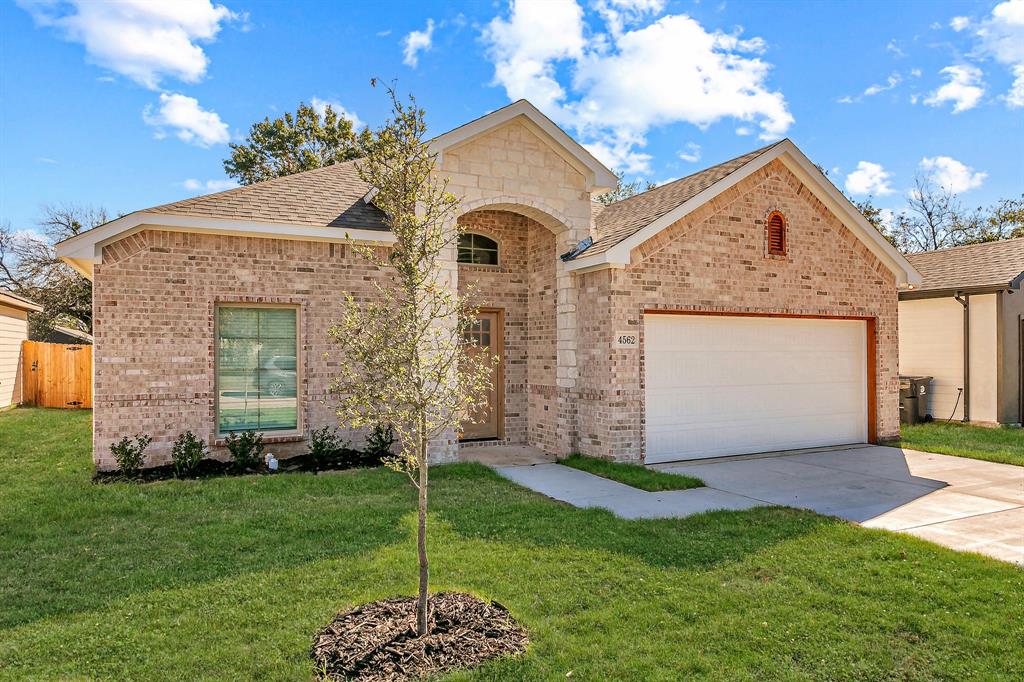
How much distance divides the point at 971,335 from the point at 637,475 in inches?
425

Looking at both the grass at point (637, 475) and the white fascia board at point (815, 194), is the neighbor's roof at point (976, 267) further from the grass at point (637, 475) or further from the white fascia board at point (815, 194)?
the grass at point (637, 475)

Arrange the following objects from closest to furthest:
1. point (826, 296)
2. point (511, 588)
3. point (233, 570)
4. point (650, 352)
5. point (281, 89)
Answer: point (511, 588) < point (233, 570) < point (650, 352) < point (826, 296) < point (281, 89)

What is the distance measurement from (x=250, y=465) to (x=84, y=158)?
729 inches

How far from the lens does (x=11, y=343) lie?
59.7 ft

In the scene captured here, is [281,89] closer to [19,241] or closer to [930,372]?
[19,241]

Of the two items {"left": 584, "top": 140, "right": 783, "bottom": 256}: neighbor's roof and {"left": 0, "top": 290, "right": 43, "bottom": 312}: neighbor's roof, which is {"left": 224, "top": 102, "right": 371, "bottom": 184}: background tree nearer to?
{"left": 0, "top": 290, "right": 43, "bottom": 312}: neighbor's roof

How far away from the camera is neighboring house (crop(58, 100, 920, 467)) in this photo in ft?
29.2

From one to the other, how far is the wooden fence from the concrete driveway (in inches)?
667

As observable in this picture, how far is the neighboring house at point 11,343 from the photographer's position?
1741cm

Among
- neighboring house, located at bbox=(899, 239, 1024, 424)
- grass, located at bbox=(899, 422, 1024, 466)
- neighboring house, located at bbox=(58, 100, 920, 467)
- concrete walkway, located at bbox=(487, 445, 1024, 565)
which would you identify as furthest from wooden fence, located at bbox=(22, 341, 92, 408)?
neighboring house, located at bbox=(899, 239, 1024, 424)

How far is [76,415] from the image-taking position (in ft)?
50.9

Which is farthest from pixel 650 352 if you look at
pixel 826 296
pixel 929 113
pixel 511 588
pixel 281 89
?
pixel 281 89

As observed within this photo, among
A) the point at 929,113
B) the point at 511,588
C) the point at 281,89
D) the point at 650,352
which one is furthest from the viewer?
the point at 281,89

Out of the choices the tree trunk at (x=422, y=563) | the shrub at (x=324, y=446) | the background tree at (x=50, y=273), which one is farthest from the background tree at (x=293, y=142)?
the tree trunk at (x=422, y=563)
